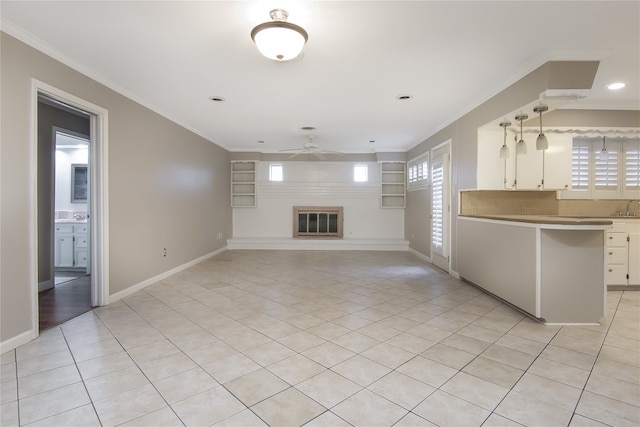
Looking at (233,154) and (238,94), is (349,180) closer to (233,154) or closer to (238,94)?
(233,154)

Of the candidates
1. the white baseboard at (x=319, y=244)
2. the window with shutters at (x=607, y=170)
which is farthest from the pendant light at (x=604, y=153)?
the white baseboard at (x=319, y=244)

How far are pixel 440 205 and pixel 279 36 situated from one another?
4221mm

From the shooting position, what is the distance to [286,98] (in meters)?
4.02

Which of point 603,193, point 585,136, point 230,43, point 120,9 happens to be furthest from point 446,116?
point 120,9

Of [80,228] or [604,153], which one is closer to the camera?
[604,153]

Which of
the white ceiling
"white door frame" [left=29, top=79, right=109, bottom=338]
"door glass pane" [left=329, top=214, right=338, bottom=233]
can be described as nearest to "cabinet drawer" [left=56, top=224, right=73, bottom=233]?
"white door frame" [left=29, top=79, right=109, bottom=338]

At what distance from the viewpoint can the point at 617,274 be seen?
400cm

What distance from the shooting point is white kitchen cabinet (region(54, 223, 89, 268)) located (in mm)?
5195

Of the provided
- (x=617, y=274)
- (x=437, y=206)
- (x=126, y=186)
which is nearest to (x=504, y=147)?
(x=437, y=206)

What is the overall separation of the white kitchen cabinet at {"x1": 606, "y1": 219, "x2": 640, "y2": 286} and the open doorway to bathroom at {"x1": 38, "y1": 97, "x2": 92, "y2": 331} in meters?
6.58

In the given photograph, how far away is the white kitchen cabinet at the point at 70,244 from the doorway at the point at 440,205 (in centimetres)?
628

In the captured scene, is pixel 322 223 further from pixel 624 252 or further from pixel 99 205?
pixel 624 252

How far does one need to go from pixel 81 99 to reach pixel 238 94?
167 centimetres

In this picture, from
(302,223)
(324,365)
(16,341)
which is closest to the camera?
(324,365)
